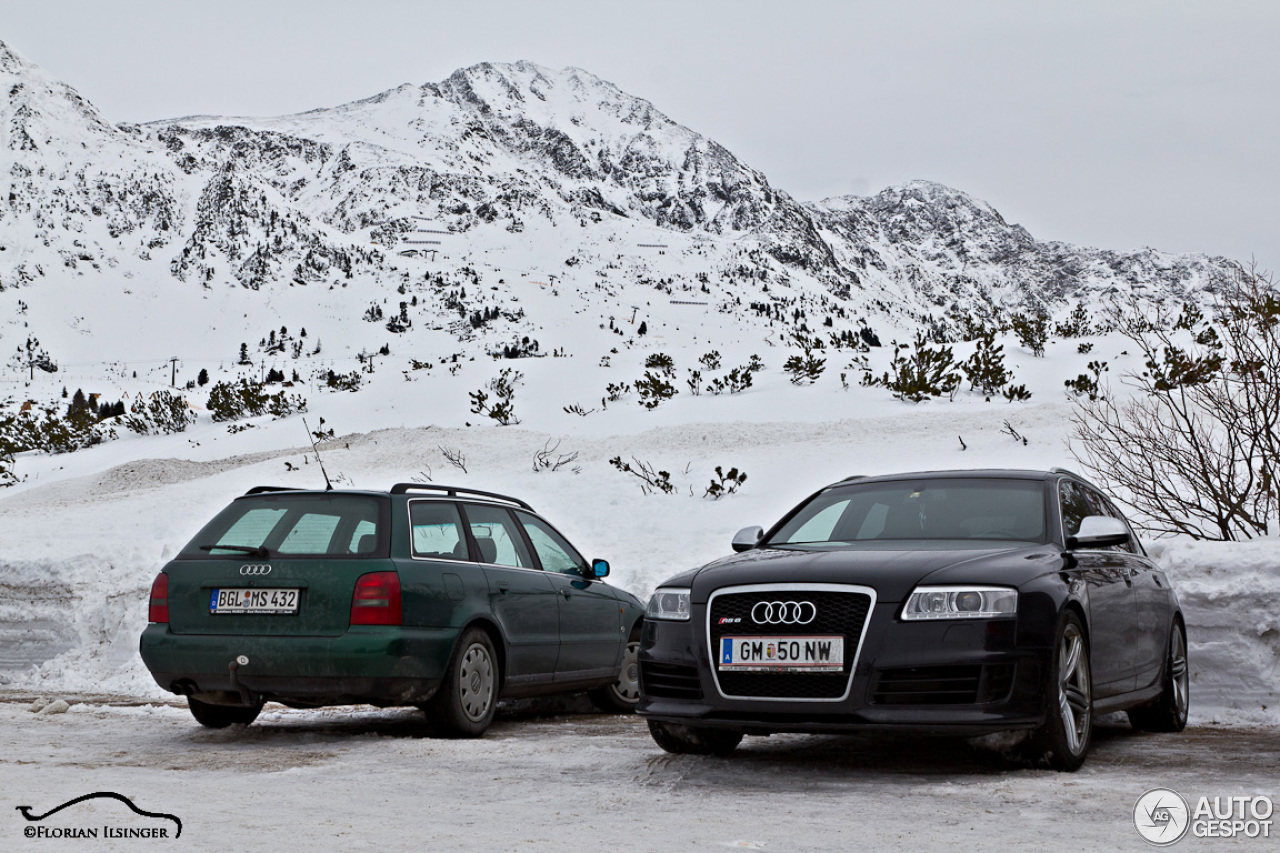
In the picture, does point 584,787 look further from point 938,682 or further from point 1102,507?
point 1102,507

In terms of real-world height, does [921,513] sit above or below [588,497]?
above

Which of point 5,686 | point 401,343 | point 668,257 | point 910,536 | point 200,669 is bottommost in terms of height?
point 5,686

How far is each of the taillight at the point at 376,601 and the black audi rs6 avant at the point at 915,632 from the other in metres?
1.47

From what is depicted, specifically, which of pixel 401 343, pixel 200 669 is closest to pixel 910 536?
pixel 200 669

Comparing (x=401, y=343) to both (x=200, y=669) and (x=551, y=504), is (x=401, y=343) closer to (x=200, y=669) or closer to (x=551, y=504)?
(x=551, y=504)

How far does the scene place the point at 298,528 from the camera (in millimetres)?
7562

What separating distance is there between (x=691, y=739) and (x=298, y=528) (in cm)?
262

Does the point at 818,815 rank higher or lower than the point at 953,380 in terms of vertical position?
lower

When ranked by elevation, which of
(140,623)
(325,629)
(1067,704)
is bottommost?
(140,623)

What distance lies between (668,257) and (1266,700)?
112 m

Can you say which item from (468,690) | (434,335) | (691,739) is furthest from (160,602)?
(434,335)

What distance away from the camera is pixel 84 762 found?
6.56 meters

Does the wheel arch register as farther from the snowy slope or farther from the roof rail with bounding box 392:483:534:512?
the snowy slope

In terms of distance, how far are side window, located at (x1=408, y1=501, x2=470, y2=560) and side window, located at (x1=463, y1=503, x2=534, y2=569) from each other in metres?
0.16
